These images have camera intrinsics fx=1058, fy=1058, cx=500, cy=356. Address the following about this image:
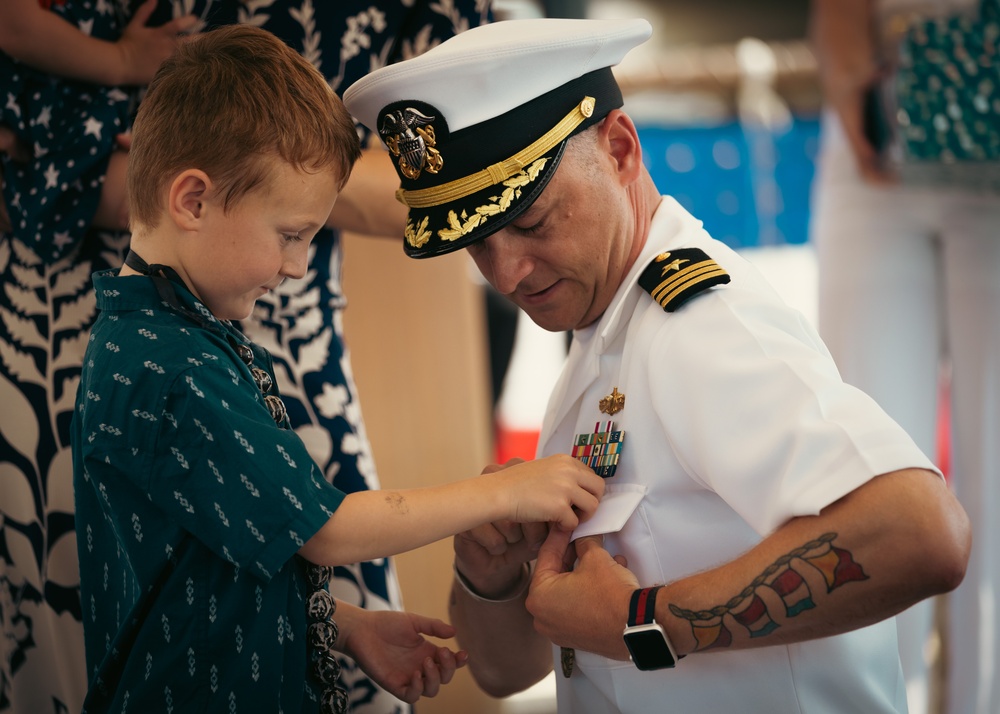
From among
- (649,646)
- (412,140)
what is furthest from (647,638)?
(412,140)

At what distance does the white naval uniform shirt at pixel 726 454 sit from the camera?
1.05 metres

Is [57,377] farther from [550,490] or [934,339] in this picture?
[934,339]

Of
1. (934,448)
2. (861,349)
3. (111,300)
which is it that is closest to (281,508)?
(111,300)

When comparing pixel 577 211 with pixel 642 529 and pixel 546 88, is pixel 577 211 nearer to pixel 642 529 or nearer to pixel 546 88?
pixel 546 88

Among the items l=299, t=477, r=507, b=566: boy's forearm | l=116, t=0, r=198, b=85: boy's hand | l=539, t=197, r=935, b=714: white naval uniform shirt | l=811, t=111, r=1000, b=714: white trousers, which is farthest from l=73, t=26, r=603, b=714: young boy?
l=811, t=111, r=1000, b=714: white trousers

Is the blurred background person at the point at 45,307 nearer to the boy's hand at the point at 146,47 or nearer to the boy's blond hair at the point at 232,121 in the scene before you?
the boy's hand at the point at 146,47

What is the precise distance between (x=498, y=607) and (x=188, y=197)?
2.35 feet

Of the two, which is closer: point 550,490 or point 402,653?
point 550,490

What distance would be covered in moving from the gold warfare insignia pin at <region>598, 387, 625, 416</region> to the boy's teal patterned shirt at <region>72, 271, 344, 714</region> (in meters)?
0.38

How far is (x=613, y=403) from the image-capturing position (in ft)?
4.35

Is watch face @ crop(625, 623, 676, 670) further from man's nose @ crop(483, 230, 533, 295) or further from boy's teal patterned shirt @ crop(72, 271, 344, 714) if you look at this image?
man's nose @ crop(483, 230, 533, 295)

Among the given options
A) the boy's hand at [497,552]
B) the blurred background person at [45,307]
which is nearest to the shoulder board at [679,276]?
the boy's hand at [497,552]

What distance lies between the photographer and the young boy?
1102 mm

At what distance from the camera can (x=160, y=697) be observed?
1151mm
